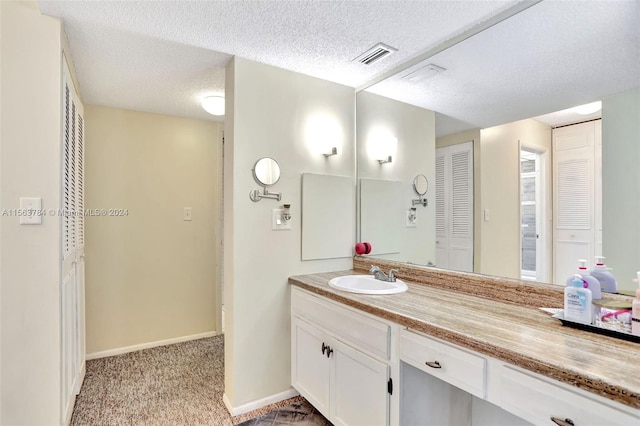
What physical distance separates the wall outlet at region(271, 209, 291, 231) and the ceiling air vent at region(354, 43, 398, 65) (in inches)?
42.7

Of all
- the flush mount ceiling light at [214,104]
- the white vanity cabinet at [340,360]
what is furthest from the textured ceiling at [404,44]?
the white vanity cabinet at [340,360]

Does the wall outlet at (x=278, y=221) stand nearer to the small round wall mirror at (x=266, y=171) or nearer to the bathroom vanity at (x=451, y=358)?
the small round wall mirror at (x=266, y=171)

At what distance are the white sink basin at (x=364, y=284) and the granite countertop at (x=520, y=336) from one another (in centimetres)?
10

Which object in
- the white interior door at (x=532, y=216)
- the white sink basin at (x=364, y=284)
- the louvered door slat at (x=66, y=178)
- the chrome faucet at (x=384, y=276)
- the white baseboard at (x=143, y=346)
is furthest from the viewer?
the white baseboard at (x=143, y=346)

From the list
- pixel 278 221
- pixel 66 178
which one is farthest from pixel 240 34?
pixel 66 178

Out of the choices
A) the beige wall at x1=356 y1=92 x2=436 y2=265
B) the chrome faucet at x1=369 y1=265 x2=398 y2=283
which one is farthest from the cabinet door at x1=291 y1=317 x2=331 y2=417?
the beige wall at x1=356 y1=92 x2=436 y2=265

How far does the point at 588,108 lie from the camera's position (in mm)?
1381

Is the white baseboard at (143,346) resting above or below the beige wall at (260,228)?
below

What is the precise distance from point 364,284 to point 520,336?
3.51ft

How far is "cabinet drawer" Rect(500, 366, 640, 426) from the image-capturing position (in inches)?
32.8

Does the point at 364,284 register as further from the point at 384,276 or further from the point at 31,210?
the point at 31,210

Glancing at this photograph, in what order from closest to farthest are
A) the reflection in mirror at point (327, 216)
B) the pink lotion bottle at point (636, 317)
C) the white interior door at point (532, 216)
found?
the pink lotion bottle at point (636, 317) < the white interior door at point (532, 216) < the reflection in mirror at point (327, 216)

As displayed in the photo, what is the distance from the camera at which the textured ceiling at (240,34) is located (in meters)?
1.56

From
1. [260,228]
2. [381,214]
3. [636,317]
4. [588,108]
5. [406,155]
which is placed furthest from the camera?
[381,214]
